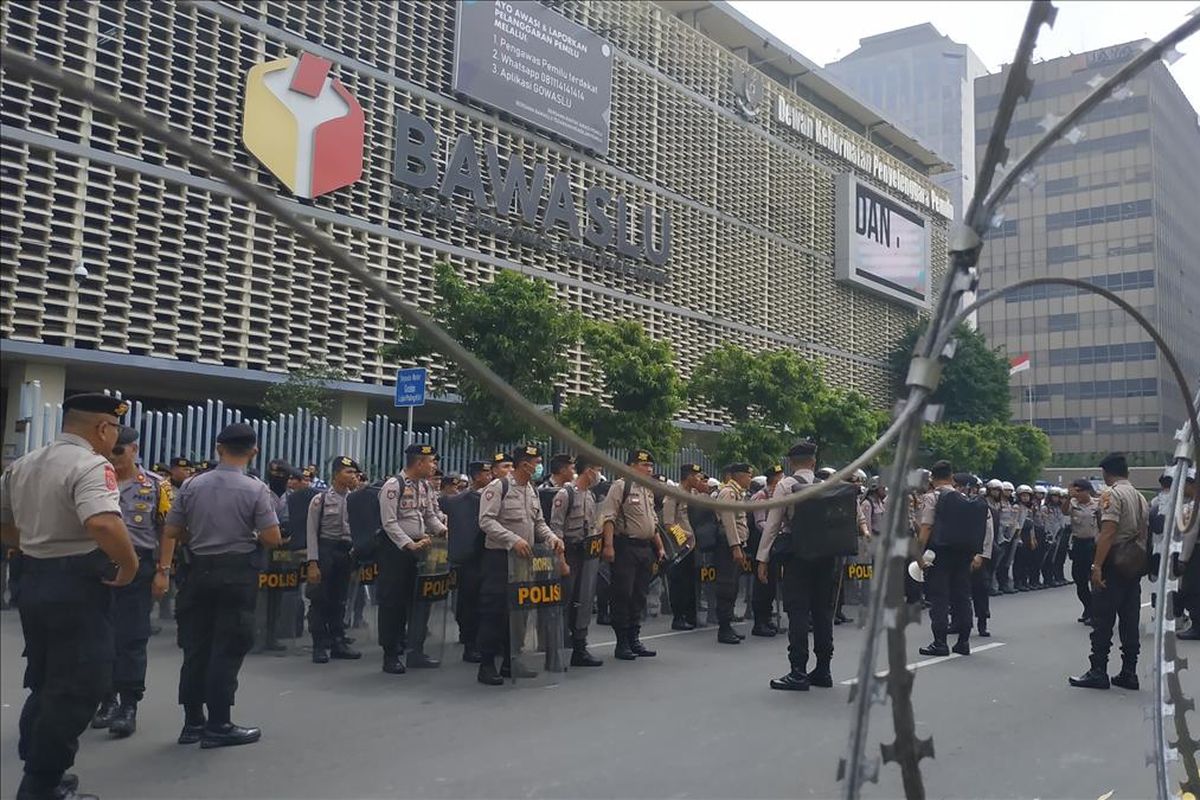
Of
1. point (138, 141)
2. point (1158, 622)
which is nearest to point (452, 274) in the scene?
point (138, 141)

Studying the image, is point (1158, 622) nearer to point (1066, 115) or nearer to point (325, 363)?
point (1066, 115)

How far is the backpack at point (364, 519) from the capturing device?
8.55 meters

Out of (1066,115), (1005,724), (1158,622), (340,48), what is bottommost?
(1005,724)

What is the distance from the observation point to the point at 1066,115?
2.57m

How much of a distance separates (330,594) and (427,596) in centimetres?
99

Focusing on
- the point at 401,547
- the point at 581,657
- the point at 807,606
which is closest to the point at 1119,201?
the point at 807,606

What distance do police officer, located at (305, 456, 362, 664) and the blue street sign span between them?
419 centimetres

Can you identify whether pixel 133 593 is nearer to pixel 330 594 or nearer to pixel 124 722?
pixel 124 722

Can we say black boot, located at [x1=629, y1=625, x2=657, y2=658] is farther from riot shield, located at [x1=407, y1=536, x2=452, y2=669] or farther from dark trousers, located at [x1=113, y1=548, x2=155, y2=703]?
dark trousers, located at [x1=113, y1=548, x2=155, y2=703]

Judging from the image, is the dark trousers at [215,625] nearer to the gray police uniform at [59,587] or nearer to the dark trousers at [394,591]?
the gray police uniform at [59,587]

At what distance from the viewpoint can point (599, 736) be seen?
19.1 feet

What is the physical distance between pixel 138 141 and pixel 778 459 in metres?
14.5

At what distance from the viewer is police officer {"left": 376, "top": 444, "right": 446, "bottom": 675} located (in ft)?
26.3

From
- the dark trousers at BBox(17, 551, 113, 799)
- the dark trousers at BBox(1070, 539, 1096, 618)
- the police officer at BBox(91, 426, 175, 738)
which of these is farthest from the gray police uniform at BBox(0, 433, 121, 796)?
the dark trousers at BBox(1070, 539, 1096, 618)
